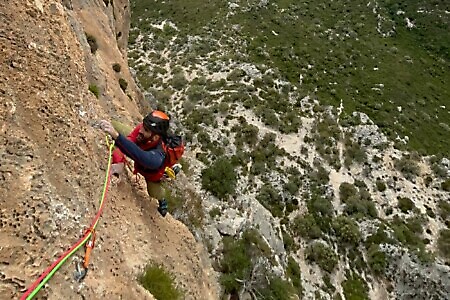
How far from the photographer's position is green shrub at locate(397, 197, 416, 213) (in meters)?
36.9

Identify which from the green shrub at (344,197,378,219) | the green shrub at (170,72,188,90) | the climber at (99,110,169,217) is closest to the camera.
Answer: the climber at (99,110,169,217)

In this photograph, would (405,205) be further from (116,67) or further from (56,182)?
(56,182)

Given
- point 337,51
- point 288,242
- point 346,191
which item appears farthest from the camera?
point 337,51

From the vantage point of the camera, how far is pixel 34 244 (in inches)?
236

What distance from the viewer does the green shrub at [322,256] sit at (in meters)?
31.4

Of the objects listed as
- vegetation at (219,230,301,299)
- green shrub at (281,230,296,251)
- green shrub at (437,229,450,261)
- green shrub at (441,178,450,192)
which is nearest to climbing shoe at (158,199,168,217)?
vegetation at (219,230,301,299)

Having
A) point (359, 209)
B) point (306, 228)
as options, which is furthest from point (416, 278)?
point (306, 228)

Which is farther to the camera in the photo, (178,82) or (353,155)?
(178,82)

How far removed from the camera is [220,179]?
3197cm

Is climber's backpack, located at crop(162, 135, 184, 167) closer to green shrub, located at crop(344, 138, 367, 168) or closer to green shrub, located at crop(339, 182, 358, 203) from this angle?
green shrub, located at crop(339, 182, 358, 203)

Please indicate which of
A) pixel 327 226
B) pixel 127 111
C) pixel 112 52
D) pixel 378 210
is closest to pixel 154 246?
pixel 127 111

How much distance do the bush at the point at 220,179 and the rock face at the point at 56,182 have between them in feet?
63.4

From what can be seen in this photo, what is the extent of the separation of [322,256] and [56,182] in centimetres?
2826

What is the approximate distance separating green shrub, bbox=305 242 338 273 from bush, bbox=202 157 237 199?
317 inches
